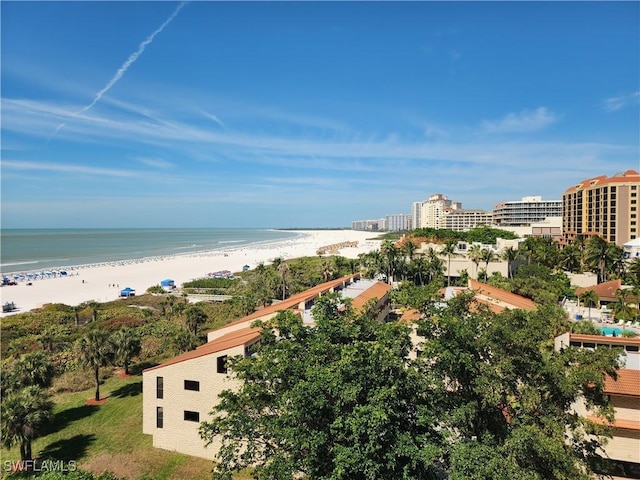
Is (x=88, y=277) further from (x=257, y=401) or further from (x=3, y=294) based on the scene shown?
(x=257, y=401)

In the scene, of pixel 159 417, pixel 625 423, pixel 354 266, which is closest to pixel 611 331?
pixel 625 423

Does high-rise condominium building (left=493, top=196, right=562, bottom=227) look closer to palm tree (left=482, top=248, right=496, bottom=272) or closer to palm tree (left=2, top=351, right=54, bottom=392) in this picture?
palm tree (left=482, top=248, right=496, bottom=272)

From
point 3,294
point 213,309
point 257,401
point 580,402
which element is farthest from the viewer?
point 3,294

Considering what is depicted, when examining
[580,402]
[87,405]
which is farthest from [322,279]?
[580,402]

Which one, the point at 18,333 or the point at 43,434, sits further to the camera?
the point at 18,333

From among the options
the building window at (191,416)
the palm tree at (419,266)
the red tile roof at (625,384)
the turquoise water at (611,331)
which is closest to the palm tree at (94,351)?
the building window at (191,416)

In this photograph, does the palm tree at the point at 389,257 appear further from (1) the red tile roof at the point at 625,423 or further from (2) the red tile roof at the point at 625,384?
(1) the red tile roof at the point at 625,423

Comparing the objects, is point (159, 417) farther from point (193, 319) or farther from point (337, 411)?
point (193, 319)
